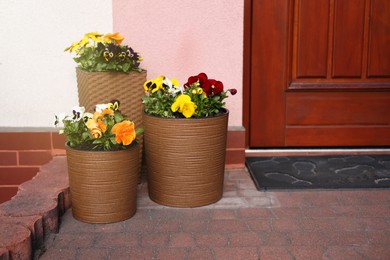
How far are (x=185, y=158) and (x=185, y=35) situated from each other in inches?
35.3

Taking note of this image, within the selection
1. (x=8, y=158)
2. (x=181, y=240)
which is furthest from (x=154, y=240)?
(x=8, y=158)

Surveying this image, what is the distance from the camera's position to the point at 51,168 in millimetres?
3133

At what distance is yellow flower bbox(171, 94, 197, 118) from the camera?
2.70m

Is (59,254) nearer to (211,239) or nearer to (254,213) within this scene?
(211,239)

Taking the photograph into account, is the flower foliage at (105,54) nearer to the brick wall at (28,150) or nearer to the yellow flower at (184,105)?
the yellow flower at (184,105)

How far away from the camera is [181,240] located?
241cm

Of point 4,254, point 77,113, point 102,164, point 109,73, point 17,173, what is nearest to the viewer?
point 4,254

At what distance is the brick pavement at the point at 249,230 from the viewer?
2.29 meters

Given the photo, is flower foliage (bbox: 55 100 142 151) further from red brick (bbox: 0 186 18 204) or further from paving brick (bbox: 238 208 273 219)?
red brick (bbox: 0 186 18 204)

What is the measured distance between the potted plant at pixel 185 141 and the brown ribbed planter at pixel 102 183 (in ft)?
0.60

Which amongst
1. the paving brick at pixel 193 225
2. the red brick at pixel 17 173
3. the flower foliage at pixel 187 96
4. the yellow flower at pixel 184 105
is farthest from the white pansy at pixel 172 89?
the red brick at pixel 17 173

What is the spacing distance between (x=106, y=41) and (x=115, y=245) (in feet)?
3.75

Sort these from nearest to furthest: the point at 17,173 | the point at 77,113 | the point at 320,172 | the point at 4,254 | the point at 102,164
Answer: the point at 4,254 < the point at 102,164 < the point at 77,113 < the point at 320,172 < the point at 17,173

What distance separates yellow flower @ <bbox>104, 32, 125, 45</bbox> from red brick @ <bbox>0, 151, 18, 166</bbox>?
932 millimetres
